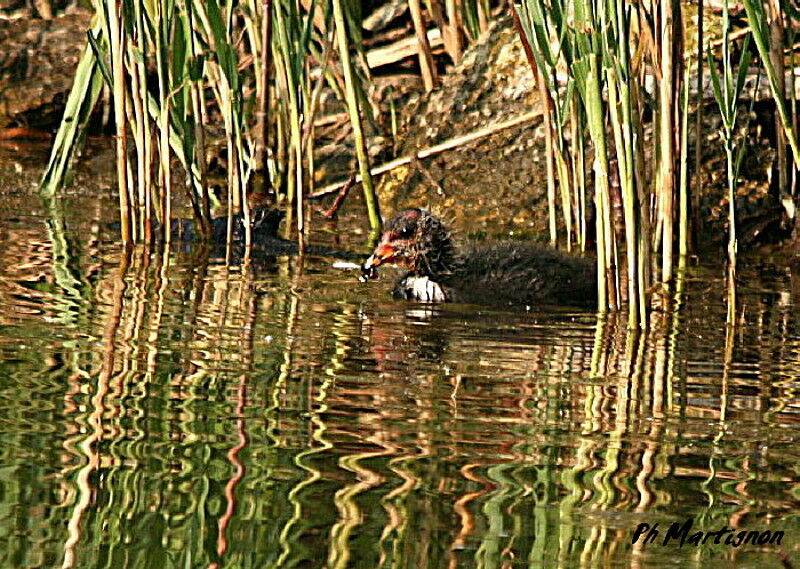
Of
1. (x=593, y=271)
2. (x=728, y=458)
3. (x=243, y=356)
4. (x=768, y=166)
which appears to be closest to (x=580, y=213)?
(x=593, y=271)

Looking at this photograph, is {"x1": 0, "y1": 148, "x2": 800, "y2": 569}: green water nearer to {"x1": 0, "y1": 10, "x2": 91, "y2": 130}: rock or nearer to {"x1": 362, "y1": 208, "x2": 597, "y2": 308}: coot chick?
{"x1": 362, "y1": 208, "x2": 597, "y2": 308}: coot chick

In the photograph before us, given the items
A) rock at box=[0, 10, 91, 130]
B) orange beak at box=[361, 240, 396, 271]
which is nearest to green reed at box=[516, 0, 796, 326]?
orange beak at box=[361, 240, 396, 271]

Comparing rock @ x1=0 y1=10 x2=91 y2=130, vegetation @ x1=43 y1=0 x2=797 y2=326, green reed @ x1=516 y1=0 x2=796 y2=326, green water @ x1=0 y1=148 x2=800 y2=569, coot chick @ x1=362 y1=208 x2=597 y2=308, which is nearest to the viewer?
green water @ x1=0 y1=148 x2=800 y2=569

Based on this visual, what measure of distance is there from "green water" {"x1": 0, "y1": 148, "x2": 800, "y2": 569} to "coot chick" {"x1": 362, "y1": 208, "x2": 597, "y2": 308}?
0.23m

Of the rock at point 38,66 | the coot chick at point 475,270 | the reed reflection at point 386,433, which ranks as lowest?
the reed reflection at point 386,433

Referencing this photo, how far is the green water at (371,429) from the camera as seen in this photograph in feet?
9.55

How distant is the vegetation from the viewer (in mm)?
4988

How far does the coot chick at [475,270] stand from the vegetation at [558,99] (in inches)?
9.4

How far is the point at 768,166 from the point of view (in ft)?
27.5

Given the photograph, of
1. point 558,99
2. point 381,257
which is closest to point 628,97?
point 558,99

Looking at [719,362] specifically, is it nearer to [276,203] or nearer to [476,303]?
[476,303]

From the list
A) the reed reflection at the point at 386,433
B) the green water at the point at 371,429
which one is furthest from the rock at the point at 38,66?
the reed reflection at the point at 386,433

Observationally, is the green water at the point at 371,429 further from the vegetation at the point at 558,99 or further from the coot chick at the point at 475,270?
the vegetation at the point at 558,99

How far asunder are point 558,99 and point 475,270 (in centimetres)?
104
